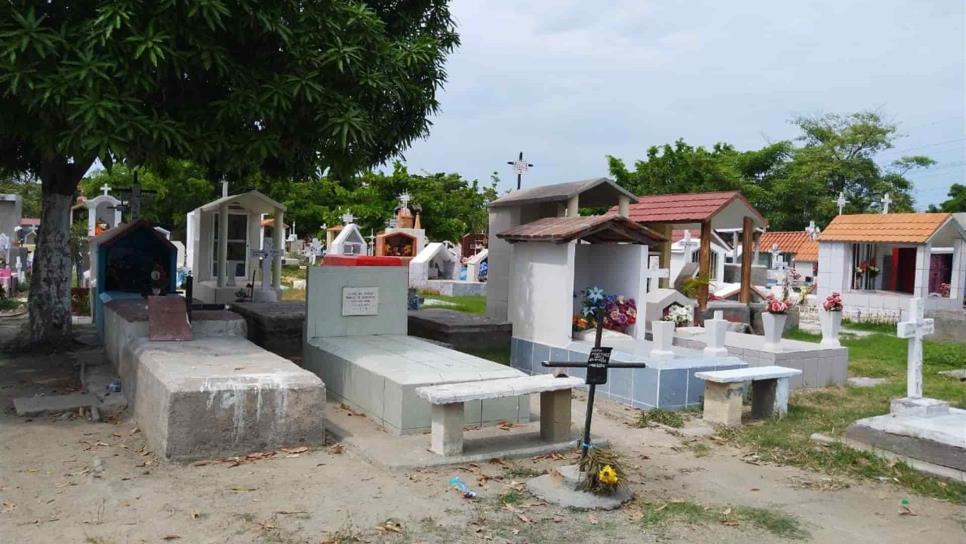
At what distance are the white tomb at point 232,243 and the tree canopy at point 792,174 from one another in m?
25.0

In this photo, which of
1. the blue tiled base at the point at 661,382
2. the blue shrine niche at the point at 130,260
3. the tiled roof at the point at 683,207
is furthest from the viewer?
the tiled roof at the point at 683,207

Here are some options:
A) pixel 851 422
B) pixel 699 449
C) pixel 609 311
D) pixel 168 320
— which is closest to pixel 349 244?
pixel 609 311

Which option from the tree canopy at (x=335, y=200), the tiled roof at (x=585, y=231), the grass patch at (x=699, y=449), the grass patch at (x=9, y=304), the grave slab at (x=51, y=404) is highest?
the tree canopy at (x=335, y=200)

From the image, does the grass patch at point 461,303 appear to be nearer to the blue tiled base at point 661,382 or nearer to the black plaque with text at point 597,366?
the blue tiled base at point 661,382

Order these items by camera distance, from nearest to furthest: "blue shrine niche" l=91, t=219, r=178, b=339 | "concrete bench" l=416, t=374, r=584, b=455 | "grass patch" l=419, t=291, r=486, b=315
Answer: "concrete bench" l=416, t=374, r=584, b=455, "blue shrine niche" l=91, t=219, r=178, b=339, "grass patch" l=419, t=291, r=486, b=315

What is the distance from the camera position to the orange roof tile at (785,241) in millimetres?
31625

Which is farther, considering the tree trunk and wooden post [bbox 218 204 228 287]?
wooden post [bbox 218 204 228 287]

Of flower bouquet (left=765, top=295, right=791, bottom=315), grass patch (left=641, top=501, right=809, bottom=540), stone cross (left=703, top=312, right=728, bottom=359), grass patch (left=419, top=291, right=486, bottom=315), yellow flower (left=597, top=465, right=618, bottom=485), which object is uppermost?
flower bouquet (left=765, top=295, right=791, bottom=315)

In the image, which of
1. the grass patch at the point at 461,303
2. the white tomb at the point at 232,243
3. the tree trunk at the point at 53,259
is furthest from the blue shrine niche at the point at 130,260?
the grass patch at the point at 461,303

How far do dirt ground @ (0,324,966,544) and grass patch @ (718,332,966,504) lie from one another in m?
0.26

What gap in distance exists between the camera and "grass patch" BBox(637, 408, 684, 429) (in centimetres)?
727

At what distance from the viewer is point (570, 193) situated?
1046 cm

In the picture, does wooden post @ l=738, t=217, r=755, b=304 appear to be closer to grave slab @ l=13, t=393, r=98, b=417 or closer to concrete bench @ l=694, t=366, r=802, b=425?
concrete bench @ l=694, t=366, r=802, b=425

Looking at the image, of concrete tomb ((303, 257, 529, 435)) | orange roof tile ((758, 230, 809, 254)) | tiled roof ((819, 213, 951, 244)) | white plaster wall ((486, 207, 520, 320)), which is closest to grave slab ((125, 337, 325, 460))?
concrete tomb ((303, 257, 529, 435))
